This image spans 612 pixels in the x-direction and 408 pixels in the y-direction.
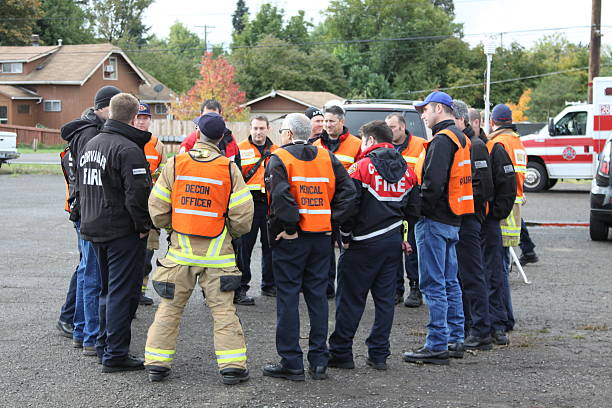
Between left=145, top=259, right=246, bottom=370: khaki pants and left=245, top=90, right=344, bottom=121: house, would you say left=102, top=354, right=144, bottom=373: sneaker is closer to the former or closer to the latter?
left=145, top=259, right=246, bottom=370: khaki pants

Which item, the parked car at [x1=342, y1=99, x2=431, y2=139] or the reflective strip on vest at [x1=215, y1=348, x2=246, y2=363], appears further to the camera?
the parked car at [x1=342, y1=99, x2=431, y2=139]

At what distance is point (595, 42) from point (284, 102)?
1193 inches

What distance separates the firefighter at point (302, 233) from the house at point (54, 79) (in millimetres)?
51561

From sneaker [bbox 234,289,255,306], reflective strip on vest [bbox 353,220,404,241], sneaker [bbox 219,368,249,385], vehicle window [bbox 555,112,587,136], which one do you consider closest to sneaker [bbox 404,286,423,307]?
sneaker [bbox 234,289,255,306]

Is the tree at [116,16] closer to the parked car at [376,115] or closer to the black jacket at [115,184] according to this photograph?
the parked car at [376,115]

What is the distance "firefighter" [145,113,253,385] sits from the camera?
226 inches

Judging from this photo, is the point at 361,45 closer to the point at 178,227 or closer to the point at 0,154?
the point at 0,154

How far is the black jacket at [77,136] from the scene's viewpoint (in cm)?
655

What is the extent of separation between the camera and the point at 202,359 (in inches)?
250

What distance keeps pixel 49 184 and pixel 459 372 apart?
19270 millimetres

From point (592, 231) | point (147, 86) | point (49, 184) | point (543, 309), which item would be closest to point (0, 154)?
point (49, 184)

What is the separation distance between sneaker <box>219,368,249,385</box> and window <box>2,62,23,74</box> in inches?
2226

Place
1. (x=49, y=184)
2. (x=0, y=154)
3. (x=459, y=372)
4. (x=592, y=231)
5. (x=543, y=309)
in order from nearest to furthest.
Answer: (x=459, y=372) → (x=543, y=309) → (x=592, y=231) → (x=49, y=184) → (x=0, y=154)

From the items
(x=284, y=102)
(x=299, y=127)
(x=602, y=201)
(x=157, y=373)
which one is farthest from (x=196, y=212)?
(x=284, y=102)
